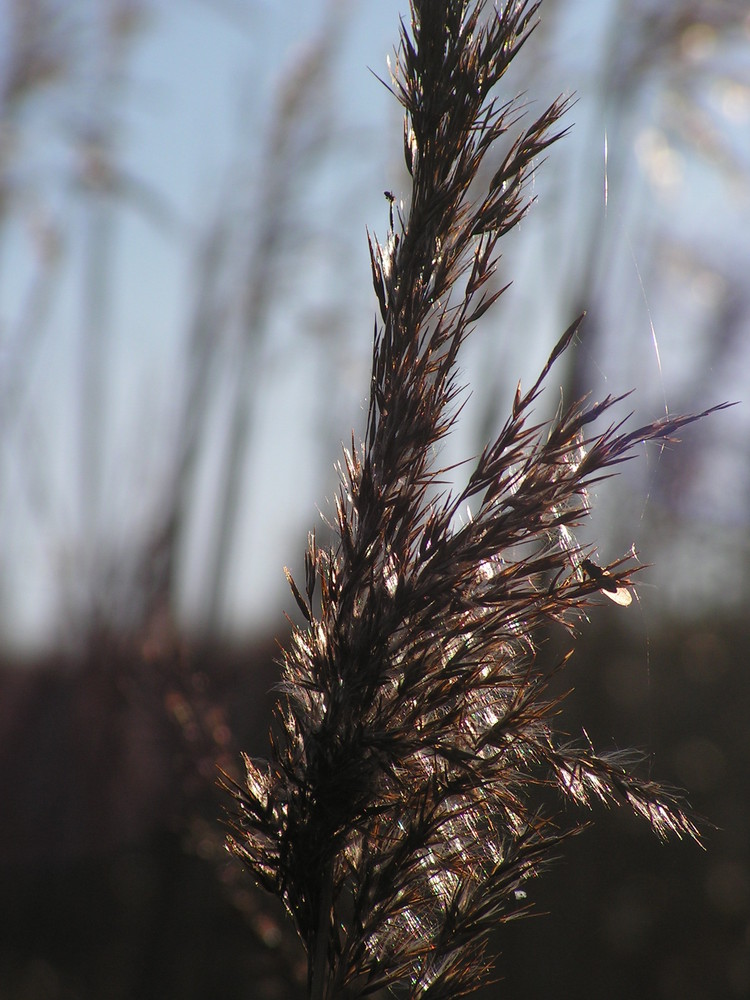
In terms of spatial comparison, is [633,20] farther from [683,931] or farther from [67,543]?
[683,931]

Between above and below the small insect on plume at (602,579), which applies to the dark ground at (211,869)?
below

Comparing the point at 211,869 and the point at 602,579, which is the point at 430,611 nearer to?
the point at 602,579

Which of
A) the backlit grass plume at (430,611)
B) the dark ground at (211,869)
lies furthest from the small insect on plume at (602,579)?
the dark ground at (211,869)

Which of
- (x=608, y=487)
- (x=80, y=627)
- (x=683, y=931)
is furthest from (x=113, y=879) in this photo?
(x=608, y=487)

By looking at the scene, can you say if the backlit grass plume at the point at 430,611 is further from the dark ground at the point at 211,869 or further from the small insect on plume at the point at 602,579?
the dark ground at the point at 211,869

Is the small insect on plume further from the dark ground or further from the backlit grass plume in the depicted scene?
the dark ground

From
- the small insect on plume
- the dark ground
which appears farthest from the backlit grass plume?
the dark ground
